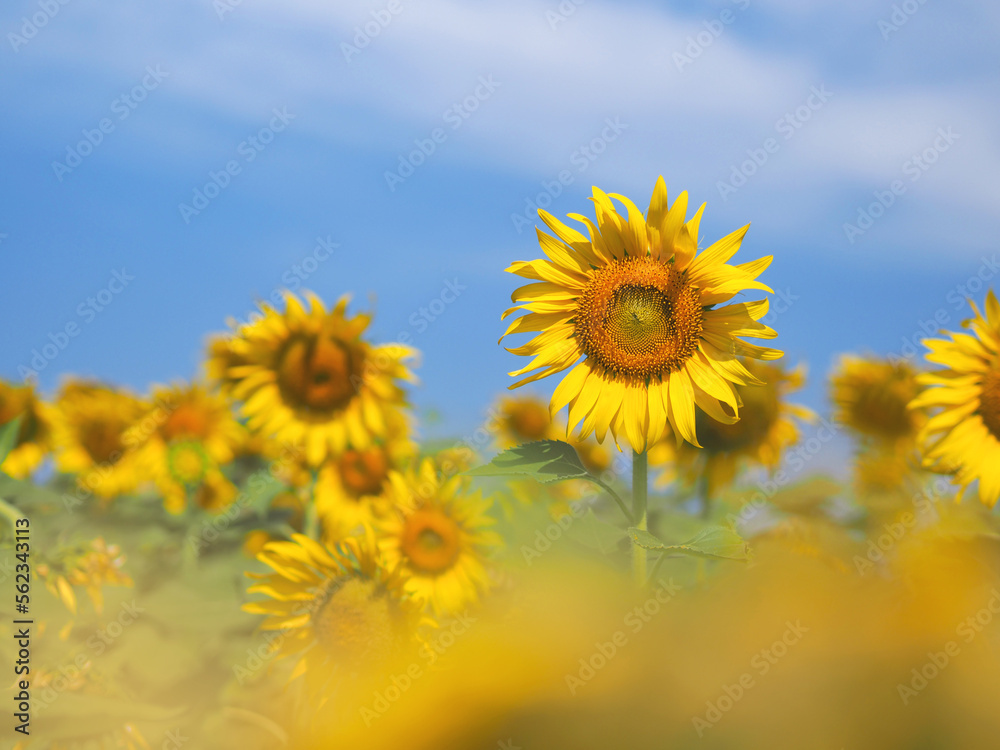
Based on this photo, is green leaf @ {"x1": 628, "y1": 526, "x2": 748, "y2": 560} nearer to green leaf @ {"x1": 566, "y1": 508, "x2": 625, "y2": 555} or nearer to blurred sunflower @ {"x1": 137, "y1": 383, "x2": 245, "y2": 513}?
green leaf @ {"x1": 566, "y1": 508, "x2": 625, "y2": 555}

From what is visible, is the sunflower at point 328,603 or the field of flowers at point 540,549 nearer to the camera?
the field of flowers at point 540,549

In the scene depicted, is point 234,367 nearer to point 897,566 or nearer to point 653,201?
point 653,201

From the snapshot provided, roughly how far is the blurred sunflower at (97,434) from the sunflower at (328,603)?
3112 millimetres

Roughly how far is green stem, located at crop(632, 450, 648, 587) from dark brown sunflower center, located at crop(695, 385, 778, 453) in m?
1.77

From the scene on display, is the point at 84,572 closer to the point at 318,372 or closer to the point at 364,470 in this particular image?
the point at 318,372

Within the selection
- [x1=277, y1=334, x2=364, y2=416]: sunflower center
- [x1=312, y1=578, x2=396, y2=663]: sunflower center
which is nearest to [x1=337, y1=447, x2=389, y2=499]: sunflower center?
[x1=277, y1=334, x2=364, y2=416]: sunflower center

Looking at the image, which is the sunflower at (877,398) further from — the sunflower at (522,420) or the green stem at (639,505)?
the green stem at (639,505)

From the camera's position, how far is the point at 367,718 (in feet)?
1.84

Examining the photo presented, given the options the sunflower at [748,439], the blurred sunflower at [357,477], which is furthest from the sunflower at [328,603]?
the blurred sunflower at [357,477]

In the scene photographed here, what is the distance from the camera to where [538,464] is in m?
1.43

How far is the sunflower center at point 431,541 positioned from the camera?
9.52 ft

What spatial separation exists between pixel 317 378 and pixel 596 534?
2.35m

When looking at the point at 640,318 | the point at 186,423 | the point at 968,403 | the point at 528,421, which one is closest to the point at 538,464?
the point at 640,318

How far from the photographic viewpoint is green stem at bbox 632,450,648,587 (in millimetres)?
1329
